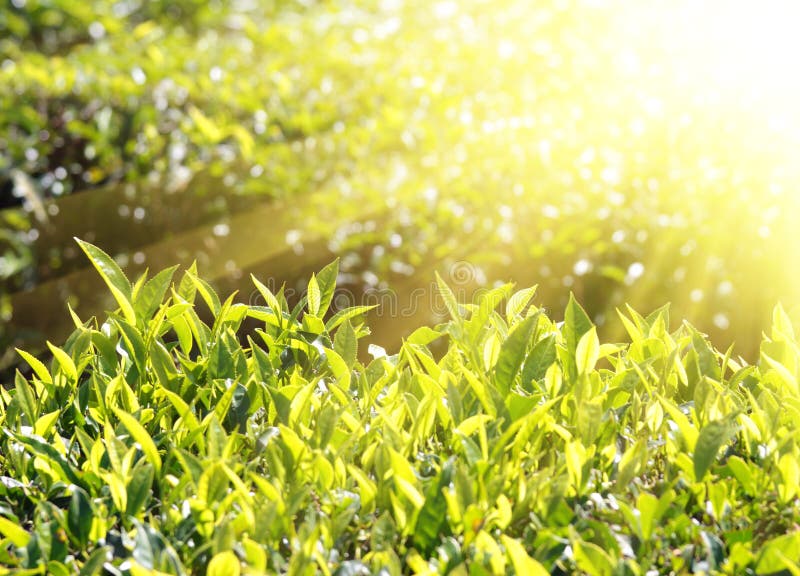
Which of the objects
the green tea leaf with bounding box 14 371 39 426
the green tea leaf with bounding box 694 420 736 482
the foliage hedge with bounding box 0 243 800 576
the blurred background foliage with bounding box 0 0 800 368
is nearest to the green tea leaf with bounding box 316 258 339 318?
the foliage hedge with bounding box 0 243 800 576

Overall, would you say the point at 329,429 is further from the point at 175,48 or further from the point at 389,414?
the point at 175,48

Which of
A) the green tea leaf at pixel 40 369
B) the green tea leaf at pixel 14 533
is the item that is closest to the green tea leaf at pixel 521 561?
the green tea leaf at pixel 14 533

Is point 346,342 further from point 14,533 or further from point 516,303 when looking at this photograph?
point 14,533

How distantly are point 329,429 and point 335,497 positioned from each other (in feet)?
0.48

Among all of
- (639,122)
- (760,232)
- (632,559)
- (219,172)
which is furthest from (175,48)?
(632,559)

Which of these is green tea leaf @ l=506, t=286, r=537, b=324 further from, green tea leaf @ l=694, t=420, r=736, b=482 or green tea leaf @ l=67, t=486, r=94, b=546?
green tea leaf @ l=67, t=486, r=94, b=546

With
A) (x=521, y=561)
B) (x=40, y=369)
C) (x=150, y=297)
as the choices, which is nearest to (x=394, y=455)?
(x=521, y=561)

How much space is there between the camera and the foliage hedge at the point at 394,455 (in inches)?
70.9

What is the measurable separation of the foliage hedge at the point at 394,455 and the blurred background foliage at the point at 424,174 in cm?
239

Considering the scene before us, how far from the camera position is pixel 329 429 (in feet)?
6.57

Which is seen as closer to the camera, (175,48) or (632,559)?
(632,559)

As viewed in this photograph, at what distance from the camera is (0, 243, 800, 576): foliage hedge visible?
1.80 metres

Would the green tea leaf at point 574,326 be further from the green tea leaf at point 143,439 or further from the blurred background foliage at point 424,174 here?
the blurred background foliage at point 424,174

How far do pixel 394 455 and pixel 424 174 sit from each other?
12.4 feet
